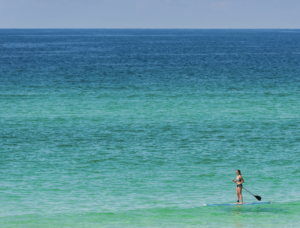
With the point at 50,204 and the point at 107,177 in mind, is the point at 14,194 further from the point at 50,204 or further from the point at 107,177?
the point at 107,177

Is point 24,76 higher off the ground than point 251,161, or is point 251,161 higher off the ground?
point 24,76

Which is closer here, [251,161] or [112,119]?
[251,161]

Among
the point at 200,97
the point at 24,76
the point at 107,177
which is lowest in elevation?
the point at 107,177

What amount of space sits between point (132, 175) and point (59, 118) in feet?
69.6

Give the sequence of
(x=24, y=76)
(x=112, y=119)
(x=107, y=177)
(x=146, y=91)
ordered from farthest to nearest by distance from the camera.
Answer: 1. (x=24, y=76)
2. (x=146, y=91)
3. (x=112, y=119)
4. (x=107, y=177)

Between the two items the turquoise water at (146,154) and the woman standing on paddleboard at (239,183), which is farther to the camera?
the turquoise water at (146,154)

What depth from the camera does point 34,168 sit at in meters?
35.3

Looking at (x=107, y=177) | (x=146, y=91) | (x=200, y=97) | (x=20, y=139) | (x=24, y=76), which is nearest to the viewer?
(x=107, y=177)

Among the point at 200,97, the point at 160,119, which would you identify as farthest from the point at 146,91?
the point at 160,119

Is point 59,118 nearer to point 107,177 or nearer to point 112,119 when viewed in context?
point 112,119

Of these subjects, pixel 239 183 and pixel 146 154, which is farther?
pixel 146 154

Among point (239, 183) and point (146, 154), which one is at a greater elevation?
point (146, 154)

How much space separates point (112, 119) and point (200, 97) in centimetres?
1803

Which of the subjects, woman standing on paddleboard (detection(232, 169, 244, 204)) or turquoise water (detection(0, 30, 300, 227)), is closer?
woman standing on paddleboard (detection(232, 169, 244, 204))
